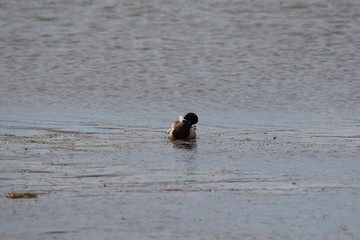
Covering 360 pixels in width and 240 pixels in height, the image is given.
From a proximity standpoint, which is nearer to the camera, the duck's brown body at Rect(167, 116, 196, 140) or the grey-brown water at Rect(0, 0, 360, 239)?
the grey-brown water at Rect(0, 0, 360, 239)

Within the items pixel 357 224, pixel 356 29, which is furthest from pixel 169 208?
pixel 356 29

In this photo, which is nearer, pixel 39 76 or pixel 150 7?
pixel 39 76

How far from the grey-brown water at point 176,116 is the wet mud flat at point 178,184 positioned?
3 cm

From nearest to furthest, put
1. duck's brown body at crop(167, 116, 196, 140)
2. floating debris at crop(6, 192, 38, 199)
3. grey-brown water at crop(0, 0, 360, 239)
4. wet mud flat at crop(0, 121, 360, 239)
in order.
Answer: wet mud flat at crop(0, 121, 360, 239)
grey-brown water at crop(0, 0, 360, 239)
floating debris at crop(6, 192, 38, 199)
duck's brown body at crop(167, 116, 196, 140)

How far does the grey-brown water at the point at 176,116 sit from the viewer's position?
9438mm

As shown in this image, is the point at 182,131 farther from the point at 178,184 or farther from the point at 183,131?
the point at 178,184

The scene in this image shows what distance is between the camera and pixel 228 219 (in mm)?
9281

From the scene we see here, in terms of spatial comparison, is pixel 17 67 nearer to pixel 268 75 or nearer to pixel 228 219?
pixel 268 75

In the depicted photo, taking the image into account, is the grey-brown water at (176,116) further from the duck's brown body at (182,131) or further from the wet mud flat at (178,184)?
the duck's brown body at (182,131)

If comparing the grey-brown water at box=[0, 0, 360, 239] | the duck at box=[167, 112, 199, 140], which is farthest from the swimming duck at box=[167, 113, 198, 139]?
the grey-brown water at box=[0, 0, 360, 239]

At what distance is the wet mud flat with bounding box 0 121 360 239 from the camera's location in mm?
8930

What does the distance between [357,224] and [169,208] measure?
208cm

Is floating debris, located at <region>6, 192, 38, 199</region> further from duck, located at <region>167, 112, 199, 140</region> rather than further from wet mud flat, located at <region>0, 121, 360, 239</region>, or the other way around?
duck, located at <region>167, 112, 199, 140</region>

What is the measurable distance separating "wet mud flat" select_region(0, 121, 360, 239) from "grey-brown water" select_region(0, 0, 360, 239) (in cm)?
3
